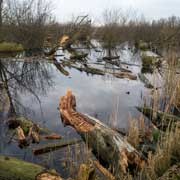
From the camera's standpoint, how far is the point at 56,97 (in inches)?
418

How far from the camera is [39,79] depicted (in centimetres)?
1362

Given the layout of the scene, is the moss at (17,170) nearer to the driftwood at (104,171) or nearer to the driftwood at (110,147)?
the driftwood at (110,147)

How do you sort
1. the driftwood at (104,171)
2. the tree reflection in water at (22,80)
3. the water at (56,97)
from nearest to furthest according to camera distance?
the driftwood at (104,171), the water at (56,97), the tree reflection in water at (22,80)

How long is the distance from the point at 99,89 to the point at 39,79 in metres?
3.05

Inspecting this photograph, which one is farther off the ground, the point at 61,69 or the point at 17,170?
the point at 61,69

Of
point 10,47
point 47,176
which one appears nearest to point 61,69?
point 10,47

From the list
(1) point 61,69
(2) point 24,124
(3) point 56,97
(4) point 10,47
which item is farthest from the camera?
(4) point 10,47

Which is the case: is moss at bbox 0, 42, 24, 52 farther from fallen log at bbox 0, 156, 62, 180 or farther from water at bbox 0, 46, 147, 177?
fallen log at bbox 0, 156, 62, 180

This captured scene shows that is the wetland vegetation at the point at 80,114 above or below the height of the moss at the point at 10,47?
below

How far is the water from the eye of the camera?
6.02 m

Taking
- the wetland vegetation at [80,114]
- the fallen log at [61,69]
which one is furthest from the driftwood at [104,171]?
the fallen log at [61,69]

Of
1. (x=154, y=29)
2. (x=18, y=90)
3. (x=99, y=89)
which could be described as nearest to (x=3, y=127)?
(x=18, y=90)

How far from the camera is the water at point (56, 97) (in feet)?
19.8

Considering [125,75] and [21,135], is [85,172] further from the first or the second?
[125,75]
